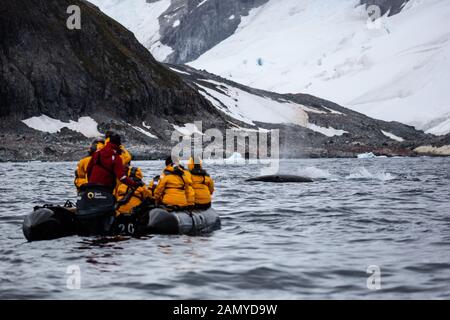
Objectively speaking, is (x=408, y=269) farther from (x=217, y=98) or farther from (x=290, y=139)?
(x=217, y=98)

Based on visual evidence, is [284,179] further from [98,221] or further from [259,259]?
Result: [259,259]

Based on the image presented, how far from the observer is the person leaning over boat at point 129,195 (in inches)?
858

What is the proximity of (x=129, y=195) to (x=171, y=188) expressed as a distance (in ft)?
4.63

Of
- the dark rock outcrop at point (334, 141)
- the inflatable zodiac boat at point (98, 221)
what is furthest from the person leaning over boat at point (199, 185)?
the dark rock outcrop at point (334, 141)

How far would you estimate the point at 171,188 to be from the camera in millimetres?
22578

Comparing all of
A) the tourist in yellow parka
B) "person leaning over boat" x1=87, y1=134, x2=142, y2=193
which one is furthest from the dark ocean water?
"person leaning over boat" x1=87, y1=134, x2=142, y2=193

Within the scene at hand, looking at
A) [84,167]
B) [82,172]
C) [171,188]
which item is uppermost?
[84,167]

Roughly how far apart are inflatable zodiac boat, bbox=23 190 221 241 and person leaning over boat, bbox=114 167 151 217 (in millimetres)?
214

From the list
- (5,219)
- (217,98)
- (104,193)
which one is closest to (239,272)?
(104,193)

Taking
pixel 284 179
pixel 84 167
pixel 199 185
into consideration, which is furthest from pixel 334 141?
pixel 84 167

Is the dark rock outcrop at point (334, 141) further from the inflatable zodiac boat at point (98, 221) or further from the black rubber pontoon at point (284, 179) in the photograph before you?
the inflatable zodiac boat at point (98, 221)

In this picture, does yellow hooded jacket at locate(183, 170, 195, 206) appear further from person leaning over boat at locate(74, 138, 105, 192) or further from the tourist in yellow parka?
person leaning over boat at locate(74, 138, 105, 192)

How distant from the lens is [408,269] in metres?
16.8
